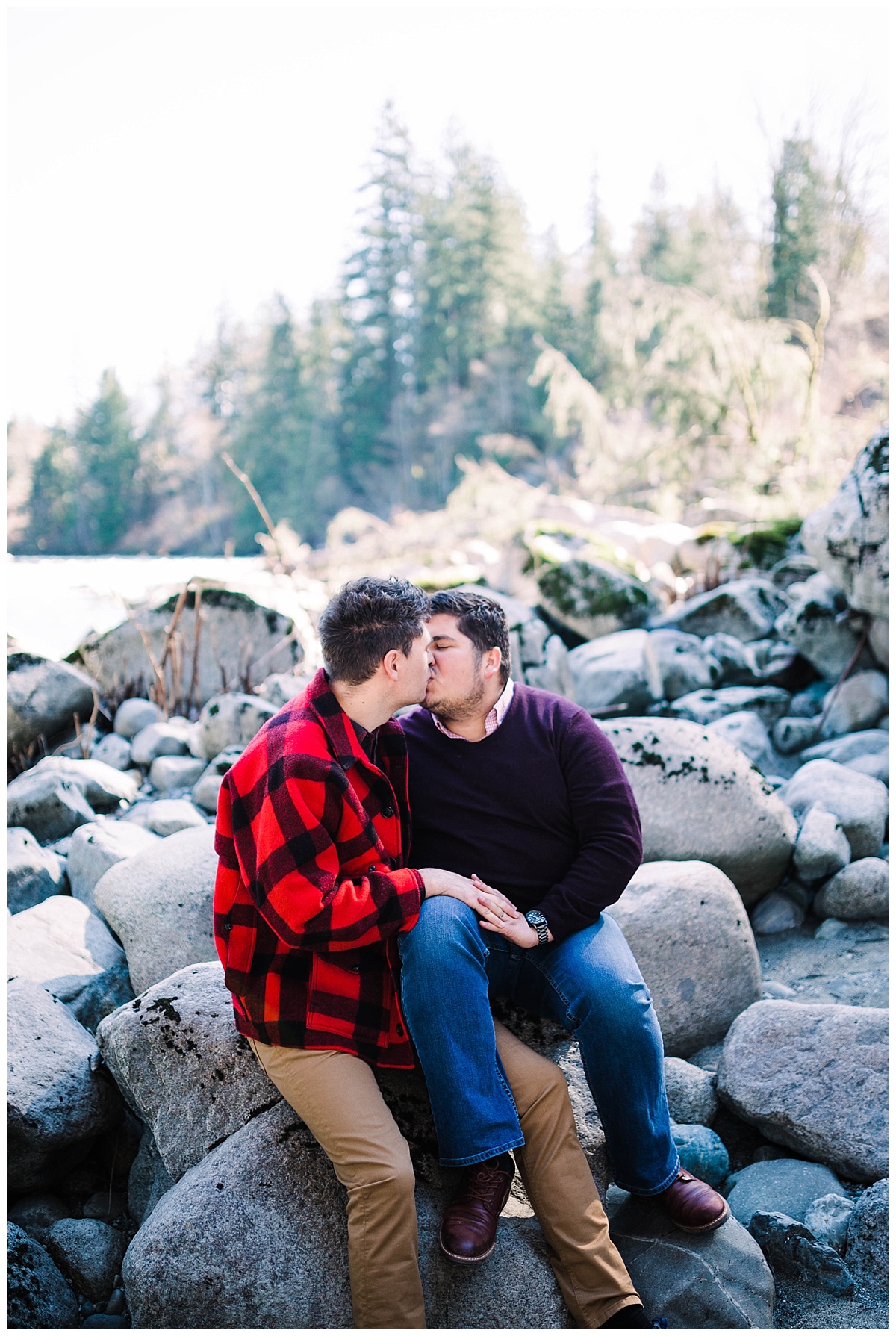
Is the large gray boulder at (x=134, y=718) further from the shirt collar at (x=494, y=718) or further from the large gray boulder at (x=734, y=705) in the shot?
the shirt collar at (x=494, y=718)

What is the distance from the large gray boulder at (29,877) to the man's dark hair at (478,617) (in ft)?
8.23

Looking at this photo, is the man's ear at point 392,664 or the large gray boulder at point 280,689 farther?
the large gray boulder at point 280,689

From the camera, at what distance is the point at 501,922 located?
7.91 feet

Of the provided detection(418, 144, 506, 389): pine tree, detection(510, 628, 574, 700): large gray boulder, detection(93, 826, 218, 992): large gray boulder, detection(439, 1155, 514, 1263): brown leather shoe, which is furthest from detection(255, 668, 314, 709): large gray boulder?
detection(418, 144, 506, 389): pine tree

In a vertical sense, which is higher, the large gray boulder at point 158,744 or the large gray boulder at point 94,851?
the large gray boulder at point 158,744

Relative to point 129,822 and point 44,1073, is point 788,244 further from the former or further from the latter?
point 44,1073

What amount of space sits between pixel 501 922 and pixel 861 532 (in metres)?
4.36

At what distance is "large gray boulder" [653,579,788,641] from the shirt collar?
5.44 metres

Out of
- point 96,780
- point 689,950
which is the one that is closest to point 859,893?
point 689,950

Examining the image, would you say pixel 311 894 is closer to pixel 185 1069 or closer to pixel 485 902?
pixel 485 902

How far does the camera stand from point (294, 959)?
2.28 m

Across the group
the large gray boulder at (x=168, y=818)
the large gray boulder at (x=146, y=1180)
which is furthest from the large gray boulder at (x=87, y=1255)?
the large gray boulder at (x=168, y=818)

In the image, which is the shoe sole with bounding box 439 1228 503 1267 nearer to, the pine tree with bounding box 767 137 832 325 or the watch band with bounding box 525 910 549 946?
the watch band with bounding box 525 910 549 946

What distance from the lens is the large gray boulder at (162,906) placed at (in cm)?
328
